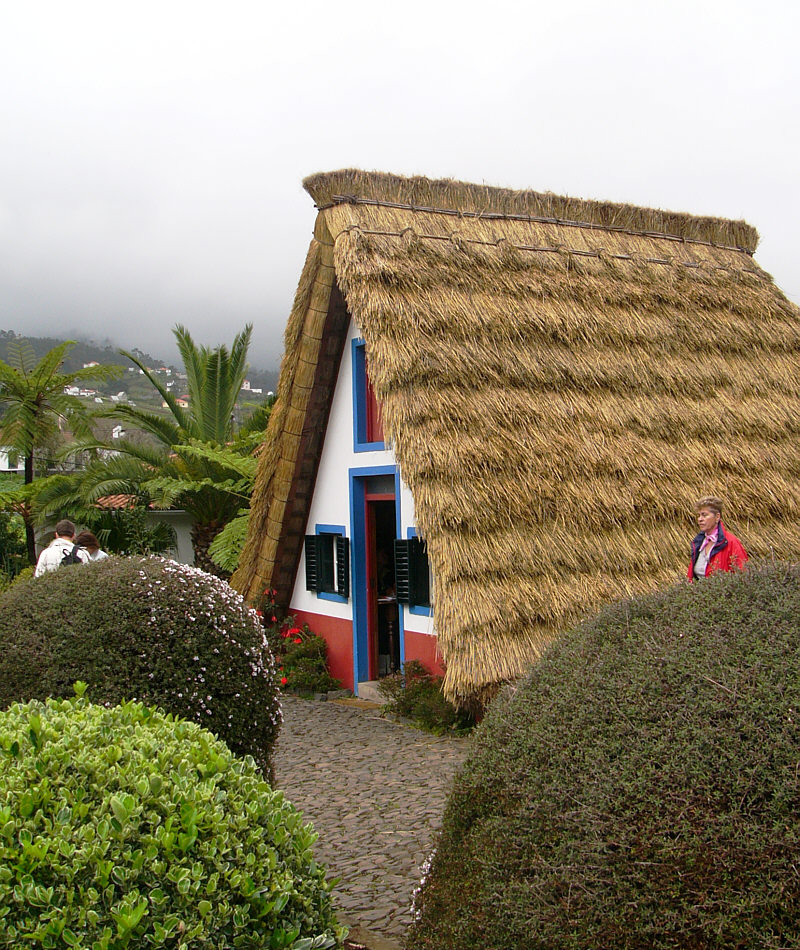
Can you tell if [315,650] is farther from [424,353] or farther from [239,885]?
[239,885]

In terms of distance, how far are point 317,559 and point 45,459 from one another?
40.0 ft

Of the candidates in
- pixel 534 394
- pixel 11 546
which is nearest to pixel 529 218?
pixel 534 394

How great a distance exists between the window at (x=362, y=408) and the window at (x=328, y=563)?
1.19 metres

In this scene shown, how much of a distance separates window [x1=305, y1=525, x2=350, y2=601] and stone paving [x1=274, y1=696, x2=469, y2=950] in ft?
5.03

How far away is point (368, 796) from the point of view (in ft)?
23.6

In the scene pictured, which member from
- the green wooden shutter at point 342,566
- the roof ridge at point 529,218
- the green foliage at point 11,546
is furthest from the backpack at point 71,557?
the green foliage at point 11,546

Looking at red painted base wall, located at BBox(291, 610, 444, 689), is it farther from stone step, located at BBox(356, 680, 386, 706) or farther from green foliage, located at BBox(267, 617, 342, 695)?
stone step, located at BBox(356, 680, 386, 706)

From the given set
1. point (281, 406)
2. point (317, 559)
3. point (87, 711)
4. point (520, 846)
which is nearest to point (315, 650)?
point (317, 559)

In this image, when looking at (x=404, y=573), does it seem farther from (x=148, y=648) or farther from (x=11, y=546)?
(x=11, y=546)

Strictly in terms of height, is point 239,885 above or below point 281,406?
below

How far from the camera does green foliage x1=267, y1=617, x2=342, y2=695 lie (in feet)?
38.3

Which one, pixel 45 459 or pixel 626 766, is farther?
pixel 45 459

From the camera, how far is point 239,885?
2969 mm

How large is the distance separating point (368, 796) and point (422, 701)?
241 centimetres
